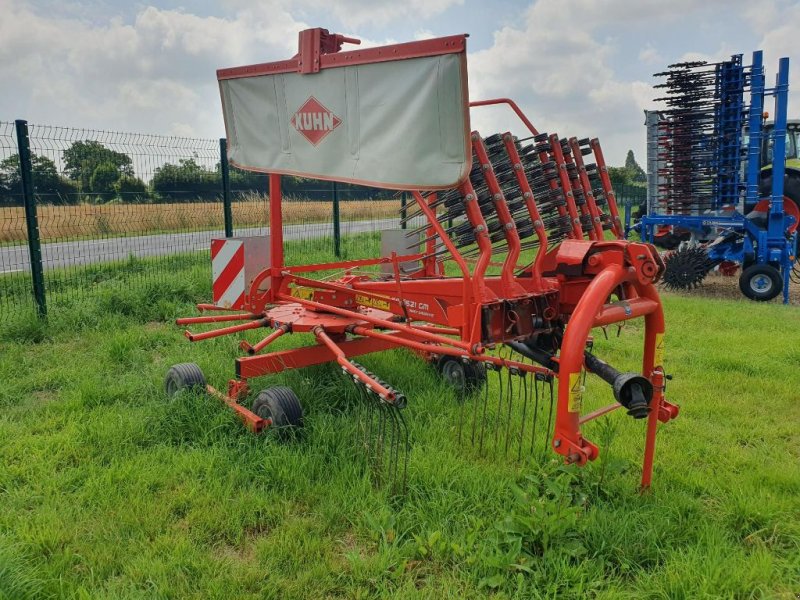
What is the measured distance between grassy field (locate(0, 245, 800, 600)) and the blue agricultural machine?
5516mm

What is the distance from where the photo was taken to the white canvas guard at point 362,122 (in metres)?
3.04

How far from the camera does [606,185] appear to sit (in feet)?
14.4

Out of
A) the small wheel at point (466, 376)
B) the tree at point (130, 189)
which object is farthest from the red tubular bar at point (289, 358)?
the tree at point (130, 189)

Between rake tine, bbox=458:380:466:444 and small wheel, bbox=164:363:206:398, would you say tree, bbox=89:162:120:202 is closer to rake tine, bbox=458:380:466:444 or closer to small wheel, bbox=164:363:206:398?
small wheel, bbox=164:363:206:398

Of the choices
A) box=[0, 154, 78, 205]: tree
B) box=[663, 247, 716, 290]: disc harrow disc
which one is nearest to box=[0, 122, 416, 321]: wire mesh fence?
box=[0, 154, 78, 205]: tree

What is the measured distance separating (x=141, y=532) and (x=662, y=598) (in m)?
2.26

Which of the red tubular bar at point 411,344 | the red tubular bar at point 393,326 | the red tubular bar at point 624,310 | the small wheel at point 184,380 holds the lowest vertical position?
the small wheel at point 184,380

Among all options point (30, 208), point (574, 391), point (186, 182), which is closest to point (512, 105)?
point (574, 391)

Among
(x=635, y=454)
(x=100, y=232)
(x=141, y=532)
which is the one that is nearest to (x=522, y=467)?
(x=635, y=454)

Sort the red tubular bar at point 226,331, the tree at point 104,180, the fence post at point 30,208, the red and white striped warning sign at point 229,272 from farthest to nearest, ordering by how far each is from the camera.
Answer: the tree at point 104,180
the fence post at point 30,208
the red and white striped warning sign at point 229,272
the red tubular bar at point 226,331

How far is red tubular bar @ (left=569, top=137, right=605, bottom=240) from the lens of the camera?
4199 millimetres

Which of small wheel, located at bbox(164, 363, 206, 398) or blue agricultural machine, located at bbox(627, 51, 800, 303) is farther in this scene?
blue agricultural machine, located at bbox(627, 51, 800, 303)

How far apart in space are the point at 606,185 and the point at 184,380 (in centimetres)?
332

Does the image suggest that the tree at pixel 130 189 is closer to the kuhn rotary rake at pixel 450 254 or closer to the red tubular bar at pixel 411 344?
the kuhn rotary rake at pixel 450 254
